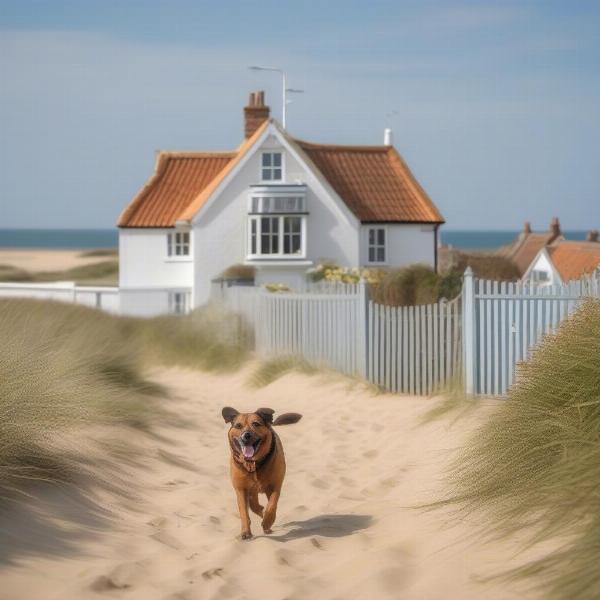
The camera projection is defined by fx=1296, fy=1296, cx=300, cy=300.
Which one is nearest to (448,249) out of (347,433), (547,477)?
(347,433)

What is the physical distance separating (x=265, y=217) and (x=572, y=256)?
29.9 ft

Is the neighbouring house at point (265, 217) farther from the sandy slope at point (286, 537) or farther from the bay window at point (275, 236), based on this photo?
the sandy slope at point (286, 537)

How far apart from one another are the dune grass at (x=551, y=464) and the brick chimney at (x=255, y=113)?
32719 millimetres

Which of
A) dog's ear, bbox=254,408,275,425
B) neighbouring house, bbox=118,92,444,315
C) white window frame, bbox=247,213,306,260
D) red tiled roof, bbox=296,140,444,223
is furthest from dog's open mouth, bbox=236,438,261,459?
red tiled roof, bbox=296,140,444,223

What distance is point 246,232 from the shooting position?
38500mm

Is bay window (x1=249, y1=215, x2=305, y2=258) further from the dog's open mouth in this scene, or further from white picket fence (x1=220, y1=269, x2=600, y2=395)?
the dog's open mouth

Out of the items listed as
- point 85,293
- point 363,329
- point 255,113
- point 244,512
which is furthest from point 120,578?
point 255,113

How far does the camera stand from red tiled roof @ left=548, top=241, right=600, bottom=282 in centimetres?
3108

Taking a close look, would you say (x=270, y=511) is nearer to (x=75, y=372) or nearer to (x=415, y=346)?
(x=75, y=372)

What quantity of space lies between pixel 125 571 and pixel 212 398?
36.7 feet

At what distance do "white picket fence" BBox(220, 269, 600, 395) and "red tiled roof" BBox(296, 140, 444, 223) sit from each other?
18165mm

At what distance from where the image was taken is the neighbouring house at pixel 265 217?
38.3 metres

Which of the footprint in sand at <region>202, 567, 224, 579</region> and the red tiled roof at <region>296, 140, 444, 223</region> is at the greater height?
the red tiled roof at <region>296, 140, 444, 223</region>

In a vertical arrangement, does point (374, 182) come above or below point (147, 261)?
above
